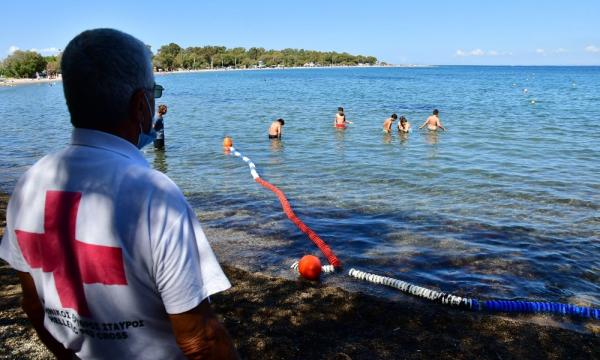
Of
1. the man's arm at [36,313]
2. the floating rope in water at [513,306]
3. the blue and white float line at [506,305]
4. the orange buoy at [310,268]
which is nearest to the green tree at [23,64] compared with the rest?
the orange buoy at [310,268]

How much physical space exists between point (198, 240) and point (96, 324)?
49cm

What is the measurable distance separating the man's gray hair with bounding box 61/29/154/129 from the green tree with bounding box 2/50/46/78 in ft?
434

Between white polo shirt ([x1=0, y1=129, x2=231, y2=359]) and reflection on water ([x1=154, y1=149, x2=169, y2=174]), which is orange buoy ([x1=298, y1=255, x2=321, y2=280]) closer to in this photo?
white polo shirt ([x1=0, y1=129, x2=231, y2=359])

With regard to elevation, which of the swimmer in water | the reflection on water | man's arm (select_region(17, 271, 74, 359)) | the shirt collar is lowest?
the reflection on water

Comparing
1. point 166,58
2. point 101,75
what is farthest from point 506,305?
point 166,58

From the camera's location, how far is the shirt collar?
1557mm

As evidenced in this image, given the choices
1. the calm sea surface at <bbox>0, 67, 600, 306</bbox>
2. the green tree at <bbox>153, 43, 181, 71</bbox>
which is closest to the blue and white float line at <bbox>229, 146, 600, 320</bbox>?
the calm sea surface at <bbox>0, 67, 600, 306</bbox>

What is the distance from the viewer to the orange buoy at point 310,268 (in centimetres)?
618

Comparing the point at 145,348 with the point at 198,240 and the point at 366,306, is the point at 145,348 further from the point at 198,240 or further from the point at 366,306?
the point at 366,306

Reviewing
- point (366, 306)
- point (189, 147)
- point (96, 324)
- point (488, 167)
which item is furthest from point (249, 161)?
point (96, 324)

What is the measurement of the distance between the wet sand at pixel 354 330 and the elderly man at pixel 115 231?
8.73 feet

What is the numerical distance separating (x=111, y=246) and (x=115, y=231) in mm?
52

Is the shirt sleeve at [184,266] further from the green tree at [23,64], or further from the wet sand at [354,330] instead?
the green tree at [23,64]

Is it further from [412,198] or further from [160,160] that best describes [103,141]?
[160,160]
